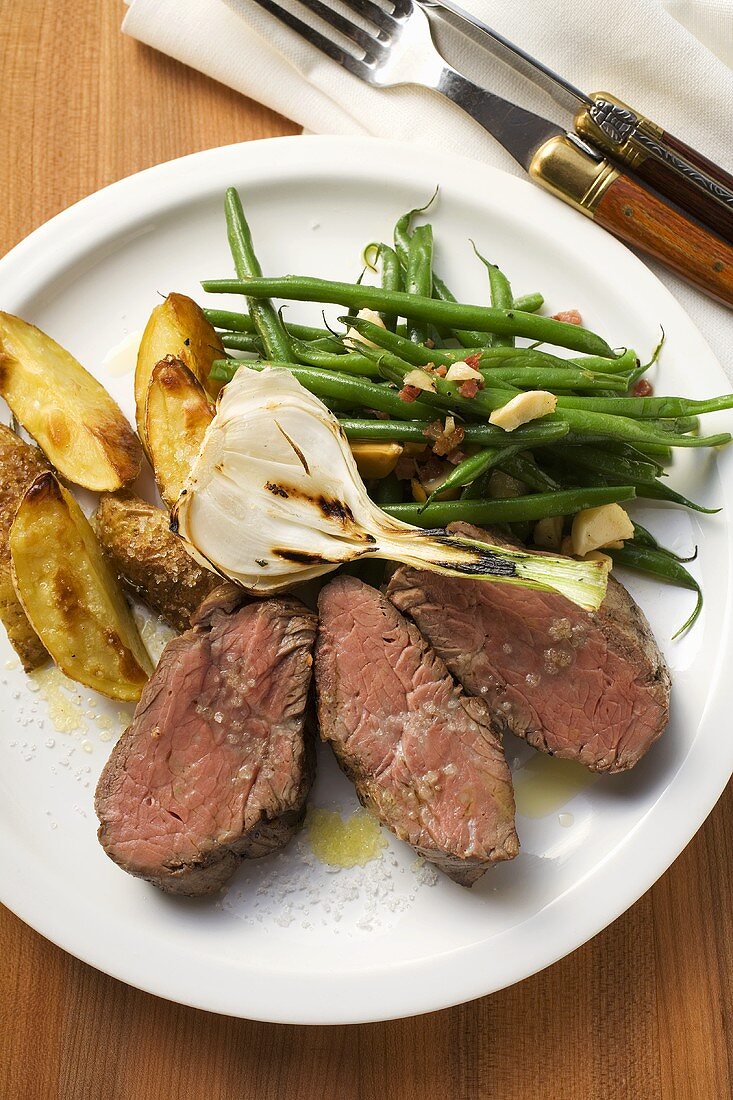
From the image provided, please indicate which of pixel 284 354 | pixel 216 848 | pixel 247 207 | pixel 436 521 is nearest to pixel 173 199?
pixel 247 207

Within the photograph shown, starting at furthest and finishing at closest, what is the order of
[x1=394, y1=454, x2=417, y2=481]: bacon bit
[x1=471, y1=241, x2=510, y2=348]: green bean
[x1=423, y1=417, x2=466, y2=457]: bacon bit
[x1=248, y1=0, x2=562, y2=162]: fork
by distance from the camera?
1. [x1=248, y1=0, x2=562, y2=162]: fork
2. [x1=471, y1=241, x2=510, y2=348]: green bean
3. [x1=394, y1=454, x2=417, y2=481]: bacon bit
4. [x1=423, y1=417, x2=466, y2=457]: bacon bit

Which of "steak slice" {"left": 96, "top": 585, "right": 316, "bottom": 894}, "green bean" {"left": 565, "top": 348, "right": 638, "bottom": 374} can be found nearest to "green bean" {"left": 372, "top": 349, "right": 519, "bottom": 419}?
"green bean" {"left": 565, "top": 348, "right": 638, "bottom": 374}

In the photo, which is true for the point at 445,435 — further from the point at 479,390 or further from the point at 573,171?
the point at 573,171

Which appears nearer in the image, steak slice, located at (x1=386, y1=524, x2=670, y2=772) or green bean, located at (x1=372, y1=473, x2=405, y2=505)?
steak slice, located at (x1=386, y1=524, x2=670, y2=772)

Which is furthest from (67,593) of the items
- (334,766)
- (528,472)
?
(528,472)

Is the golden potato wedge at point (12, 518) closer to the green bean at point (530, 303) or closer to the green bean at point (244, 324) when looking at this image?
the green bean at point (244, 324)

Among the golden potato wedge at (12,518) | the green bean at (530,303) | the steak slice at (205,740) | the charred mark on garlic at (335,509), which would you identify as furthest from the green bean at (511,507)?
the golden potato wedge at (12,518)

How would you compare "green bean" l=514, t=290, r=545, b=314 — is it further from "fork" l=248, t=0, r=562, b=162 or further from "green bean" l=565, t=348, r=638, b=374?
"fork" l=248, t=0, r=562, b=162
